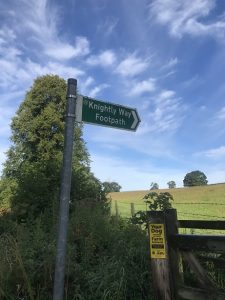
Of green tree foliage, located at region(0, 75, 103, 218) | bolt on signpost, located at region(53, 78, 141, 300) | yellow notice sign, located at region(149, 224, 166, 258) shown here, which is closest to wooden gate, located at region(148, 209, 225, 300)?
yellow notice sign, located at region(149, 224, 166, 258)

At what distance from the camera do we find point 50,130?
21250 mm

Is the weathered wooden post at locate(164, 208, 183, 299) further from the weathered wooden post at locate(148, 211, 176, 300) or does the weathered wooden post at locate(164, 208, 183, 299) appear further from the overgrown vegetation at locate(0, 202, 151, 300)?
the overgrown vegetation at locate(0, 202, 151, 300)

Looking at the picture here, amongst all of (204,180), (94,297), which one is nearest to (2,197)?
(94,297)

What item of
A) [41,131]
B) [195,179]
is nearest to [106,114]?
[41,131]

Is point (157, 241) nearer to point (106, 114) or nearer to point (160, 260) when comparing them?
point (160, 260)

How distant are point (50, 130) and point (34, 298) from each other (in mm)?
16445

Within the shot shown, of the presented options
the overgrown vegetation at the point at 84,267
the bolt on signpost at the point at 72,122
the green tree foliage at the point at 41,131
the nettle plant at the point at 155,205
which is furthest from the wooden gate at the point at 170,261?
the green tree foliage at the point at 41,131

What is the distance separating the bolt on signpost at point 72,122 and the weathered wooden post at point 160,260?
0.93m

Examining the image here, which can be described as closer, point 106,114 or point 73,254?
point 106,114

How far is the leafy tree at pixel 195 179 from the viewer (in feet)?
333

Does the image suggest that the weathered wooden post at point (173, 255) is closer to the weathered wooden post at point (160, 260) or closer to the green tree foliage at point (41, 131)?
the weathered wooden post at point (160, 260)

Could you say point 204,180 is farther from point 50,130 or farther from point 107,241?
point 107,241

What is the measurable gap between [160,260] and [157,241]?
19 cm

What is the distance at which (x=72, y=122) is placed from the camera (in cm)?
400
